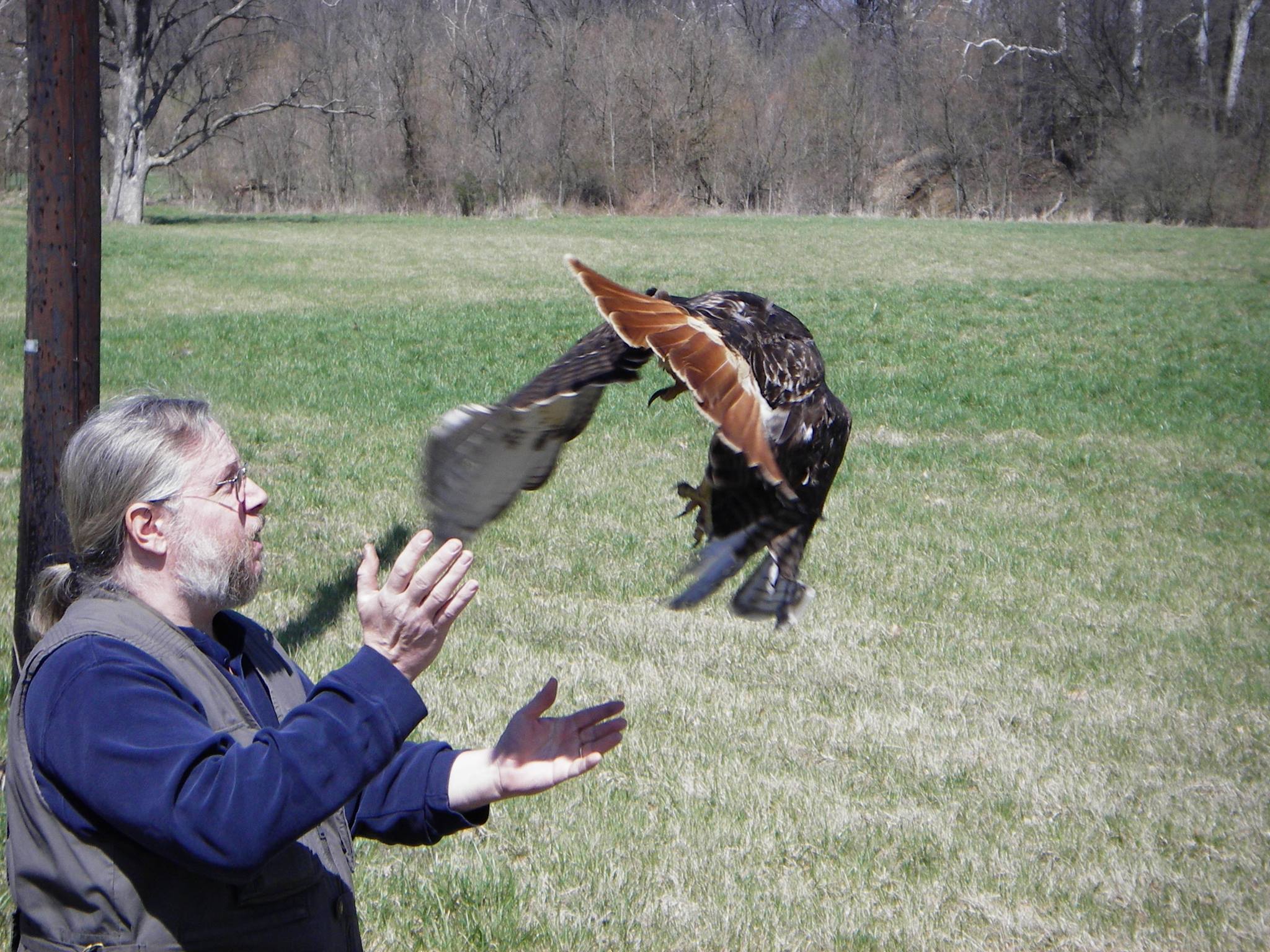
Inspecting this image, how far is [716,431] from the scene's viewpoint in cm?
215

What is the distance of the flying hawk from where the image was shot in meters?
2.29

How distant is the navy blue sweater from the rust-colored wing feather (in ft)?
2.37

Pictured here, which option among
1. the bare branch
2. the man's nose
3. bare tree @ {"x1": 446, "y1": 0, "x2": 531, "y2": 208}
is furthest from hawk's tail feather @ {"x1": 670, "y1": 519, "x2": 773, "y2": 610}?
the bare branch

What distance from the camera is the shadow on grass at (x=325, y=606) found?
17.8 ft

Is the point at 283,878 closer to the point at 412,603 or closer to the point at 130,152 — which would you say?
the point at 412,603

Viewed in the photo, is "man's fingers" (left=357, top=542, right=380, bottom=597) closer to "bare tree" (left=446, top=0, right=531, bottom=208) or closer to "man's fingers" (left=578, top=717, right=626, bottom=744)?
"man's fingers" (left=578, top=717, right=626, bottom=744)

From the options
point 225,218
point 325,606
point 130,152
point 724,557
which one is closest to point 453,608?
point 724,557

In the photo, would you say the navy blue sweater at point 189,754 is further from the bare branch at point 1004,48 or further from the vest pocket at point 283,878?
the bare branch at point 1004,48

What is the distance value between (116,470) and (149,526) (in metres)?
0.11

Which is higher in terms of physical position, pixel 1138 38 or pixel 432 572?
pixel 1138 38

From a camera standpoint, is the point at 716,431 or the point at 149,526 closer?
the point at 149,526

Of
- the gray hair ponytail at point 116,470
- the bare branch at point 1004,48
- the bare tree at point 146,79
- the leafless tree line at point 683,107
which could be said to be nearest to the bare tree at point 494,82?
the leafless tree line at point 683,107

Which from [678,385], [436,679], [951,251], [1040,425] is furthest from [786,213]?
[678,385]

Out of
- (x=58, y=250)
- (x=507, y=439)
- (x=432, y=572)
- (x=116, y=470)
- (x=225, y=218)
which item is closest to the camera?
(x=432, y=572)
